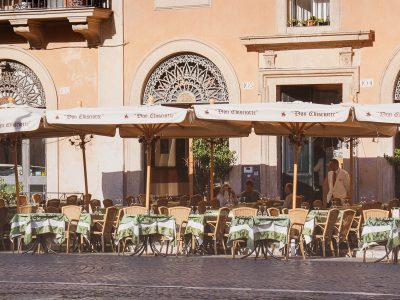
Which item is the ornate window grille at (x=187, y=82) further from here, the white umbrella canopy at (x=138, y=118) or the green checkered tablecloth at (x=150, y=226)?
the green checkered tablecloth at (x=150, y=226)

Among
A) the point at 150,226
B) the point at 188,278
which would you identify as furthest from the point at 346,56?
the point at 188,278

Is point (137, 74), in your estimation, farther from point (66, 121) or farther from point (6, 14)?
point (66, 121)

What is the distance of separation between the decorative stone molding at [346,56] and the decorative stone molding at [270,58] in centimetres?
160

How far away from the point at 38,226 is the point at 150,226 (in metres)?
2.10

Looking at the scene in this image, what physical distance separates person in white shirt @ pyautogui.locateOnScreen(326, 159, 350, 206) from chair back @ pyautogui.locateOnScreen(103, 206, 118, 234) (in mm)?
5538

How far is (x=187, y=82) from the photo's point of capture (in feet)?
100

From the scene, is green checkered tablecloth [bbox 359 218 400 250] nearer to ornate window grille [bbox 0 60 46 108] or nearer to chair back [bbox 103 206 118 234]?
chair back [bbox 103 206 118 234]

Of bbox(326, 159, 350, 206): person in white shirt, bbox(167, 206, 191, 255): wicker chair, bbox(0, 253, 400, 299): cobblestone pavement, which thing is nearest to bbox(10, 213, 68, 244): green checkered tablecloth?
bbox(0, 253, 400, 299): cobblestone pavement

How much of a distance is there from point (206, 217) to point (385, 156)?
703cm

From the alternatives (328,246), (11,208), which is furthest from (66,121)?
(328,246)

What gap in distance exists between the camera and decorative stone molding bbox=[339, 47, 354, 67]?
94.0 ft

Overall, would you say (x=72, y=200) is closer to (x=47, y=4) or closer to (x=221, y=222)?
(x=47, y=4)

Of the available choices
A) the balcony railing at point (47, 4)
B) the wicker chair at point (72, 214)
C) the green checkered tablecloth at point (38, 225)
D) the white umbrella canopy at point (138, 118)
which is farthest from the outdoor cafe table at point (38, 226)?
the balcony railing at point (47, 4)

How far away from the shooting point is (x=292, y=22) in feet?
96.2
